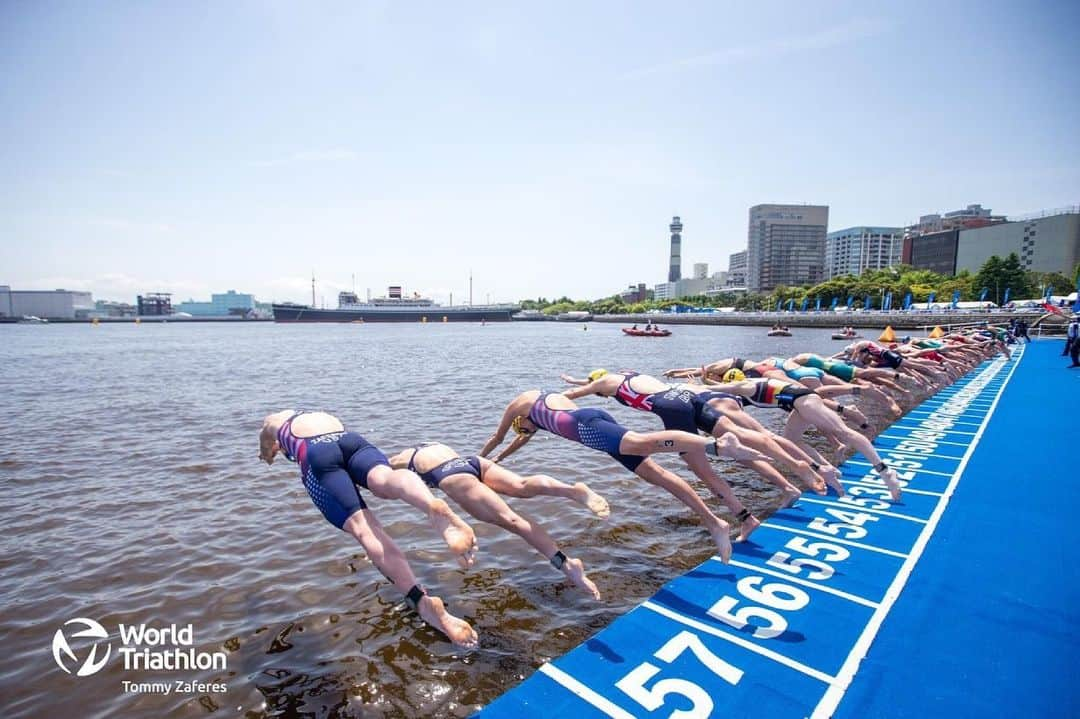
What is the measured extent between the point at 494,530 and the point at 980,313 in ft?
311

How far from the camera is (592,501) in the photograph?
5.35 metres

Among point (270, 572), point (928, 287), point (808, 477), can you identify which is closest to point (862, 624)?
point (808, 477)

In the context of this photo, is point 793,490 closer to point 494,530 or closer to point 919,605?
point 919,605

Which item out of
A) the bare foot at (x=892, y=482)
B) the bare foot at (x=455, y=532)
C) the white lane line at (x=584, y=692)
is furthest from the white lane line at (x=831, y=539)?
the bare foot at (x=455, y=532)

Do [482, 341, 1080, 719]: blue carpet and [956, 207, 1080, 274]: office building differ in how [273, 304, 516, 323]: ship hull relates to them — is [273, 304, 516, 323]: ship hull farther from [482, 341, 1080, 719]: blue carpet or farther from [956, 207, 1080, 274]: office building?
[482, 341, 1080, 719]: blue carpet

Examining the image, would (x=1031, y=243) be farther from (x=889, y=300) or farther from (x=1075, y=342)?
(x=1075, y=342)

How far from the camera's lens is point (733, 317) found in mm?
124125

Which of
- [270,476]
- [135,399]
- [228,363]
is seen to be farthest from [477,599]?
[228,363]

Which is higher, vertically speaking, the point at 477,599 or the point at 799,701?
the point at 799,701

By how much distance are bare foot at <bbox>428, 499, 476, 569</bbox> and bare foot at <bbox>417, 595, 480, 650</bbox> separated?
2.38 ft

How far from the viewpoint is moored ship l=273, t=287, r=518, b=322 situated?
139000 mm

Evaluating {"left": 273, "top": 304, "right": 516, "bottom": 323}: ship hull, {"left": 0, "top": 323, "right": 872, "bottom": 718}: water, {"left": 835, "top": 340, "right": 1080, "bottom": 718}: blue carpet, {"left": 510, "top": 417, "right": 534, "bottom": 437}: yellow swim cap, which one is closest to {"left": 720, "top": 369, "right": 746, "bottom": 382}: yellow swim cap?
{"left": 0, "top": 323, "right": 872, "bottom": 718}: water

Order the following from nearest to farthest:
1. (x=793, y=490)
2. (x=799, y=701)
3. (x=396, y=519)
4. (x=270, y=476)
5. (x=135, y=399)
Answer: (x=799, y=701) → (x=793, y=490) → (x=396, y=519) → (x=270, y=476) → (x=135, y=399)

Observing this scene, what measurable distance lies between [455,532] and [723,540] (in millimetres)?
3896
